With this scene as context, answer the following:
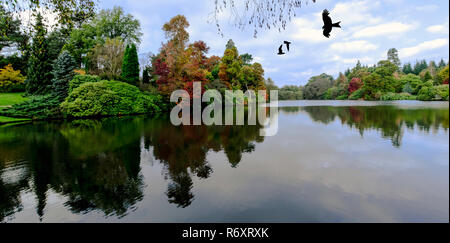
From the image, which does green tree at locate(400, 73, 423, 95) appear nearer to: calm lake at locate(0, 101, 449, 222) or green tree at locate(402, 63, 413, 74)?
green tree at locate(402, 63, 413, 74)

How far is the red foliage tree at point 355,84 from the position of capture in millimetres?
50688

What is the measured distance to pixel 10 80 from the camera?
2461 centimetres

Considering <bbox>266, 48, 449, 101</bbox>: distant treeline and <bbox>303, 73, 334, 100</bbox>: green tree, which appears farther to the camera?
<bbox>303, 73, 334, 100</bbox>: green tree

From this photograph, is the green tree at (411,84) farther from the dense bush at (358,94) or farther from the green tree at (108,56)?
the green tree at (108,56)

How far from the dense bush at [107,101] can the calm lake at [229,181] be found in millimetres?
10818

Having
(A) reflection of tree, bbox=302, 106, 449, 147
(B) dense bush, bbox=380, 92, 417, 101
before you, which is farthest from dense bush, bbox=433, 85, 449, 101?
(A) reflection of tree, bbox=302, 106, 449, 147

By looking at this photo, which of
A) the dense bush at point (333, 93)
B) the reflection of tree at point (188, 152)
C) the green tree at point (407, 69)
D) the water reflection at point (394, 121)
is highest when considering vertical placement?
the green tree at point (407, 69)

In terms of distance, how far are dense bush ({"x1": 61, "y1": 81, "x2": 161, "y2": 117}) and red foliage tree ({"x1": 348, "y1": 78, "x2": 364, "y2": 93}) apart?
45.3m

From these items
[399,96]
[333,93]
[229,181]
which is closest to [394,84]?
[399,96]

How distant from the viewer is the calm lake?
3.37 m

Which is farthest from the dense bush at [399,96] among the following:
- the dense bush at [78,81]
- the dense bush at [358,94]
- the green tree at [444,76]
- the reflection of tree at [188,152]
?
the dense bush at [78,81]

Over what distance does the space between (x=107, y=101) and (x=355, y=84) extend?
164 ft

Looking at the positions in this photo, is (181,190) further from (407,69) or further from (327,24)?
(407,69)
